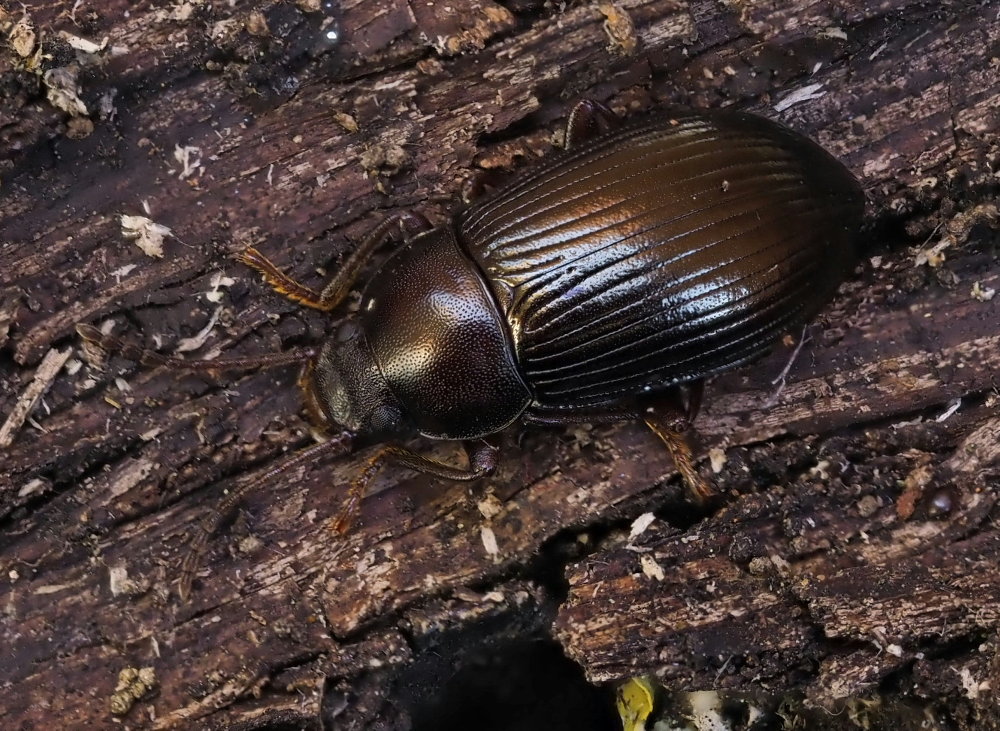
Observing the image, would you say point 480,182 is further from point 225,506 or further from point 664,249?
point 225,506

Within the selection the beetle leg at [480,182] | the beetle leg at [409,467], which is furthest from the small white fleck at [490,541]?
the beetle leg at [480,182]

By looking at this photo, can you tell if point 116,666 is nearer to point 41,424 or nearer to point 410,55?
point 41,424

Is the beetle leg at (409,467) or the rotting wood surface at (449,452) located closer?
the rotting wood surface at (449,452)

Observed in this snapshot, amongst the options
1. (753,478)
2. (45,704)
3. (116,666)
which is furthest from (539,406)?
(45,704)

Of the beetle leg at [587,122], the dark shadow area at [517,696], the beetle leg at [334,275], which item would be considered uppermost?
the beetle leg at [587,122]

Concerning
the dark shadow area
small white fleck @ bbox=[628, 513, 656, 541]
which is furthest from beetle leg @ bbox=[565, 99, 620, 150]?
the dark shadow area

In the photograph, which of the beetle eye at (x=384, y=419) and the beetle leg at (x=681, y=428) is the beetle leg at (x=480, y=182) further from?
the beetle leg at (x=681, y=428)

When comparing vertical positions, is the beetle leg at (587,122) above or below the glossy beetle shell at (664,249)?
above

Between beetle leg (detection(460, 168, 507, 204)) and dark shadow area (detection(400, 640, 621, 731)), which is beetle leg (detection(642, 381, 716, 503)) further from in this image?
beetle leg (detection(460, 168, 507, 204))
